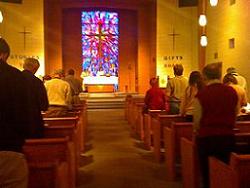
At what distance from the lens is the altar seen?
789 inches

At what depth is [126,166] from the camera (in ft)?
22.2

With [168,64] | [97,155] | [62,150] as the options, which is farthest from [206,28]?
[62,150]

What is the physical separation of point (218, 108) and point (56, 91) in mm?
3398

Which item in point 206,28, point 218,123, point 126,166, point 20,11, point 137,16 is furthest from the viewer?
point 137,16

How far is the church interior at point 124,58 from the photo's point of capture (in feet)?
19.5

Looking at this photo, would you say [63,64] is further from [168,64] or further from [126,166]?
[126,166]

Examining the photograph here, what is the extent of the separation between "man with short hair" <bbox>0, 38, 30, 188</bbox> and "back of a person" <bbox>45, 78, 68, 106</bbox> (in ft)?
13.6

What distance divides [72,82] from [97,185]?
4.84 metres

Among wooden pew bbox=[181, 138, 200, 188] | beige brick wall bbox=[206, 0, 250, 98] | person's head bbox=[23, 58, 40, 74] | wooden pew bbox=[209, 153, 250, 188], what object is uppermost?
beige brick wall bbox=[206, 0, 250, 98]

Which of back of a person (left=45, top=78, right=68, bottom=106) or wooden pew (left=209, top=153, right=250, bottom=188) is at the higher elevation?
back of a person (left=45, top=78, right=68, bottom=106)

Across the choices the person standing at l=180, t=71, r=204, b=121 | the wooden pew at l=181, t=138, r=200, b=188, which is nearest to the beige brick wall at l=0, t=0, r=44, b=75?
the person standing at l=180, t=71, r=204, b=121

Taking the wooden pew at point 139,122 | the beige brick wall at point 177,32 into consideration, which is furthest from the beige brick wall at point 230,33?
the wooden pew at point 139,122

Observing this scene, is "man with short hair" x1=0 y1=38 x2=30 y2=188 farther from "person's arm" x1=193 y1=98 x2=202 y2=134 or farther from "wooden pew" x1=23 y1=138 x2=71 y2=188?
"person's arm" x1=193 y1=98 x2=202 y2=134

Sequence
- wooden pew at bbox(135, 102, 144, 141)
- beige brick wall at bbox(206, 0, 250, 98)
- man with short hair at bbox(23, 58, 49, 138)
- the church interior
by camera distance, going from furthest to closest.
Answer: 1. beige brick wall at bbox(206, 0, 250, 98)
2. wooden pew at bbox(135, 102, 144, 141)
3. the church interior
4. man with short hair at bbox(23, 58, 49, 138)
